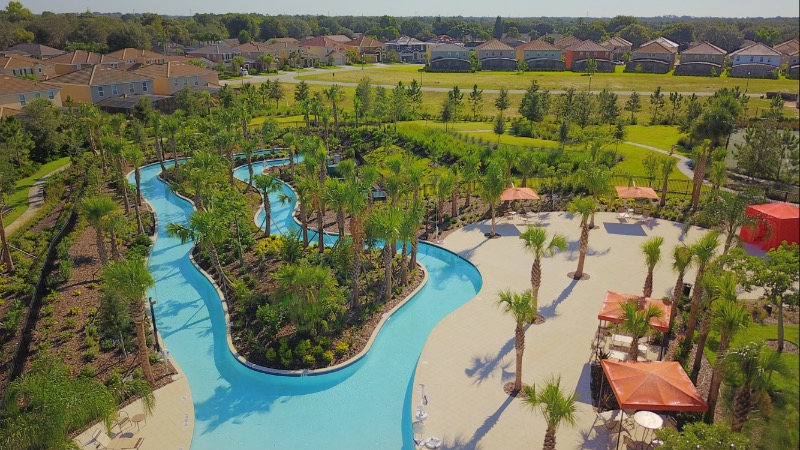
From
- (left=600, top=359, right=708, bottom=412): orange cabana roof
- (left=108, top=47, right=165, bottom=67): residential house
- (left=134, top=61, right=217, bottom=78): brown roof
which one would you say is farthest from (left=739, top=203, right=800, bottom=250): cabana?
(left=108, top=47, right=165, bottom=67): residential house

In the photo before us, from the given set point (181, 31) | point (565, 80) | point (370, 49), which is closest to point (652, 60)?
point (565, 80)

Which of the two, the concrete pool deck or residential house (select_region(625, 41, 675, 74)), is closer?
the concrete pool deck

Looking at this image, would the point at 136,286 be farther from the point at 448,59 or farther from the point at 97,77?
the point at 448,59

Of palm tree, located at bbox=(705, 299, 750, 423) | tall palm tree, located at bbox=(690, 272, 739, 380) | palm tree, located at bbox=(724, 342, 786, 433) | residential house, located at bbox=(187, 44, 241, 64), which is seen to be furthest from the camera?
residential house, located at bbox=(187, 44, 241, 64)

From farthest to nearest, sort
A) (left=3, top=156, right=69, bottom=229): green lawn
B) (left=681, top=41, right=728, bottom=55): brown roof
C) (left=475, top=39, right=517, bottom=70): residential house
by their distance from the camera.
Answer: (left=475, top=39, right=517, bottom=70): residential house, (left=681, top=41, right=728, bottom=55): brown roof, (left=3, top=156, right=69, bottom=229): green lawn

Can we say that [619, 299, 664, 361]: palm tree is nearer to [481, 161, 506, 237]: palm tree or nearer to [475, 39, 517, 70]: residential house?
[481, 161, 506, 237]: palm tree

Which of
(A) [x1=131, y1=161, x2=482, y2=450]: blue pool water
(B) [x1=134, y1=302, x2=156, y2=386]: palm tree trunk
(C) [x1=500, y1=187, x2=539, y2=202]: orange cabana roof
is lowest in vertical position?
(A) [x1=131, y1=161, x2=482, y2=450]: blue pool water

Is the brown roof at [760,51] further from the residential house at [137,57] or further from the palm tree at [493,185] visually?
the residential house at [137,57]

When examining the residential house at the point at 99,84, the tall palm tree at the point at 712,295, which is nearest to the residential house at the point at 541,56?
the residential house at the point at 99,84
